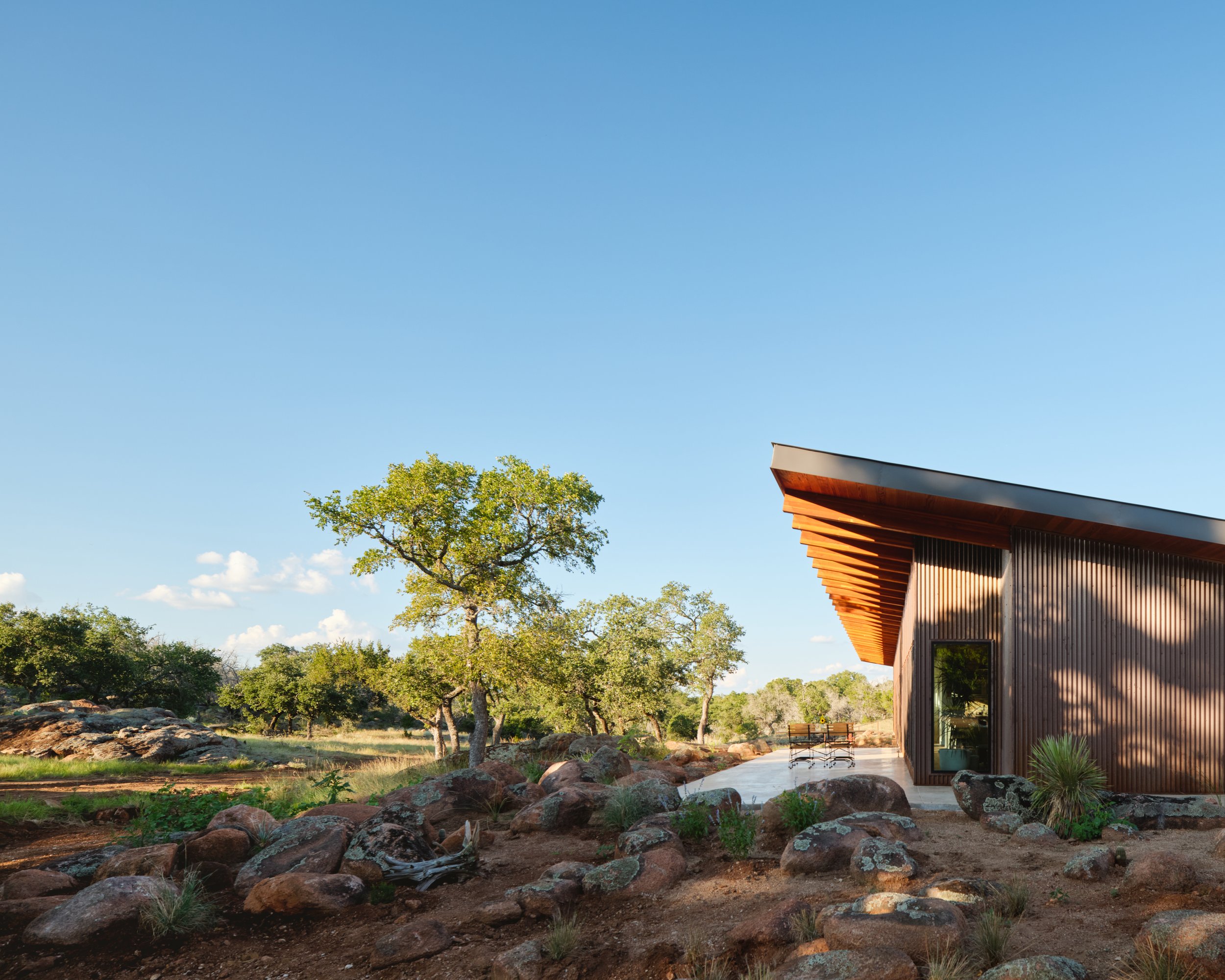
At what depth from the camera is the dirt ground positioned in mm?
4523

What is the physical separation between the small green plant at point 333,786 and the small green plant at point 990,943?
6769 millimetres

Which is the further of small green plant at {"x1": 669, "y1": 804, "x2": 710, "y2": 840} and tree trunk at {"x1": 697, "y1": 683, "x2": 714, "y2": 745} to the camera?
tree trunk at {"x1": 697, "y1": 683, "x2": 714, "y2": 745}

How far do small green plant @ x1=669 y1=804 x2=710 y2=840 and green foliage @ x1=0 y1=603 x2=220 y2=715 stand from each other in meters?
32.1

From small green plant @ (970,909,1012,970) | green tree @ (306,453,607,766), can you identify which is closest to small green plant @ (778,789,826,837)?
small green plant @ (970,909,1012,970)

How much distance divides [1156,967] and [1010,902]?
4.45ft

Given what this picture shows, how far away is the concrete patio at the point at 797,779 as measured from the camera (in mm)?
9312

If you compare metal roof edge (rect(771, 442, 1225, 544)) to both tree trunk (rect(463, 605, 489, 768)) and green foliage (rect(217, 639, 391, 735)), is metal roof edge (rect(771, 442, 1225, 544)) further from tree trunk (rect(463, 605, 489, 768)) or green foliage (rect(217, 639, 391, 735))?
green foliage (rect(217, 639, 391, 735))

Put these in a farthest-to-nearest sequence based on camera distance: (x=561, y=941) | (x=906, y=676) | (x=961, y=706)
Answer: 1. (x=906, y=676)
2. (x=961, y=706)
3. (x=561, y=941)

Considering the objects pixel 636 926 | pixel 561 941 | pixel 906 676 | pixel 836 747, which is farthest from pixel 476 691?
pixel 561 941

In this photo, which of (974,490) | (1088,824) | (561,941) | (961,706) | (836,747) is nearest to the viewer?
(561,941)

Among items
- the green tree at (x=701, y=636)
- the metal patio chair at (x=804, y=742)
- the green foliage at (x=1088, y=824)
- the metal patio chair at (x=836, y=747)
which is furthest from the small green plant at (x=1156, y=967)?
the green tree at (x=701, y=636)

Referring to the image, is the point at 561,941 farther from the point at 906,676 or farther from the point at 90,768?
the point at 90,768

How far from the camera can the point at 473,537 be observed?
17266 mm

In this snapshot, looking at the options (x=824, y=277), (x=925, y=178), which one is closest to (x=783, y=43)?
(x=925, y=178)
